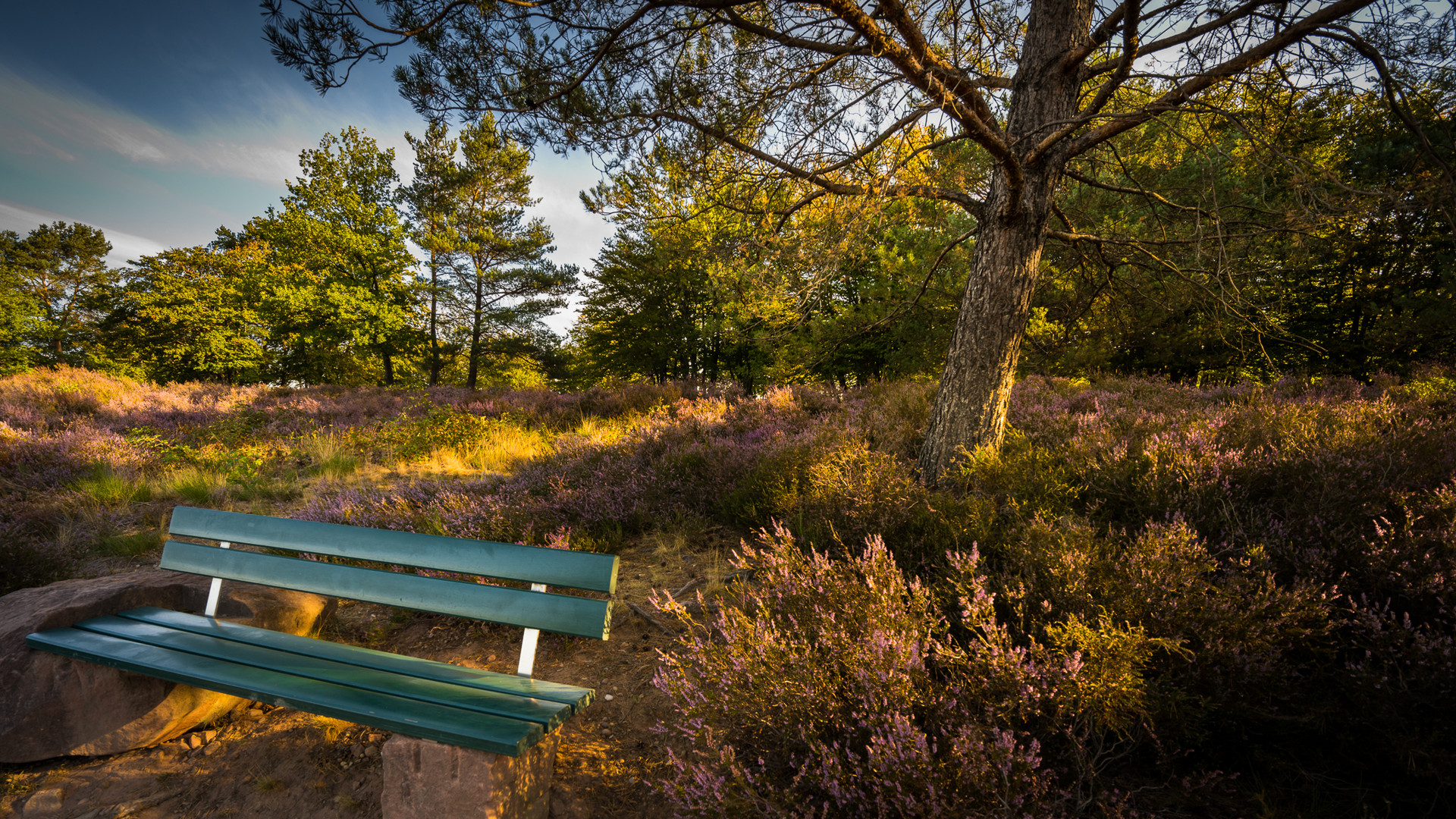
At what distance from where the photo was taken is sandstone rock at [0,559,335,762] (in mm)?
2107

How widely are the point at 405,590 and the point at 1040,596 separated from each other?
9.41 feet

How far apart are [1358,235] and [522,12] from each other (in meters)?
6.95

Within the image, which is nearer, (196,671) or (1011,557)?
(196,671)

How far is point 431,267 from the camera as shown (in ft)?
63.9

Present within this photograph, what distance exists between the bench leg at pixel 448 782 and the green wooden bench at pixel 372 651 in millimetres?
91

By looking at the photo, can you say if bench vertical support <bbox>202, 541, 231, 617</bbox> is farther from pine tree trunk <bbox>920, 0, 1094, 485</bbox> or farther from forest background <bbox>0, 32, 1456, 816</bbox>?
pine tree trunk <bbox>920, 0, 1094, 485</bbox>

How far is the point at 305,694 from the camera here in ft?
6.02

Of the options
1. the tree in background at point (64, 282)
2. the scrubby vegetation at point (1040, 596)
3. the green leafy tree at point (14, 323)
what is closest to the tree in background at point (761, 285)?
the scrubby vegetation at point (1040, 596)

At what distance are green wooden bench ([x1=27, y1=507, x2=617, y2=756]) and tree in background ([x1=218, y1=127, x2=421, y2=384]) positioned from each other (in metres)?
19.4

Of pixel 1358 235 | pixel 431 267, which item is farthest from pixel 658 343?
pixel 1358 235

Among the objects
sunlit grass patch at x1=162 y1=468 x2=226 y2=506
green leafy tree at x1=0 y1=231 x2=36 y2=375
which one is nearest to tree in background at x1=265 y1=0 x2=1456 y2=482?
sunlit grass patch at x1=162 y1=468 x2=226 y2=506

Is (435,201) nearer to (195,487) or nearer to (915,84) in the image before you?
(195,487)

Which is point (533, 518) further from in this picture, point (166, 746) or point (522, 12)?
point (522, 12)

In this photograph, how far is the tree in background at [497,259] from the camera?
18688 mm
